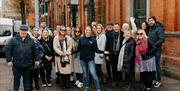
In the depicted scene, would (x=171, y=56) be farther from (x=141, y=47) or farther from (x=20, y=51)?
(x=20, y=51)

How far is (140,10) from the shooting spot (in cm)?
1647

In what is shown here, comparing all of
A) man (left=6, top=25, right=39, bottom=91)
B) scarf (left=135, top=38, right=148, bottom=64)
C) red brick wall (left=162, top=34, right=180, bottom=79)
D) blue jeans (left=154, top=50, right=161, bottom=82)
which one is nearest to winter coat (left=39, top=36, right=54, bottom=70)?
man (left=6, top=25, right=39, bottom=91)

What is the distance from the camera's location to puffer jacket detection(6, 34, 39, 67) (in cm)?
980

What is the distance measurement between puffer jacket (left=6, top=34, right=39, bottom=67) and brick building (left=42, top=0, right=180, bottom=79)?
493 centimetres

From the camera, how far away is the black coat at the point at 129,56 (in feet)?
35.6

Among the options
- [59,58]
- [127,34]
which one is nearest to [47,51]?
[59,58]

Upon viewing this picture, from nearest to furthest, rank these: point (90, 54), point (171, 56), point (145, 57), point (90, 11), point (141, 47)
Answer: point (141, 47)
point (145, 57)
point (90, 54)
point (171, 56)
point (90, 11)

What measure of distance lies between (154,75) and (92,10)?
485 inches

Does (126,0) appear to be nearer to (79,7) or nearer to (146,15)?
(146,15)

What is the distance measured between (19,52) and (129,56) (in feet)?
9.45

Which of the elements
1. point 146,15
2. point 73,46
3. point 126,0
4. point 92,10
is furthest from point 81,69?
point 92,10

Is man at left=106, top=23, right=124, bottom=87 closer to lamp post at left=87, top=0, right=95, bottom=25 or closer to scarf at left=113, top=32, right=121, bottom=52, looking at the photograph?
scarf at left=113, top=32, right=121, bottom=52

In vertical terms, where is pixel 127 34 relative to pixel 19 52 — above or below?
above

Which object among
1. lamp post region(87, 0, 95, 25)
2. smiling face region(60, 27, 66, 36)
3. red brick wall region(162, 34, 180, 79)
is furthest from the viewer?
lamp post region(87, 0, 95, 25)
